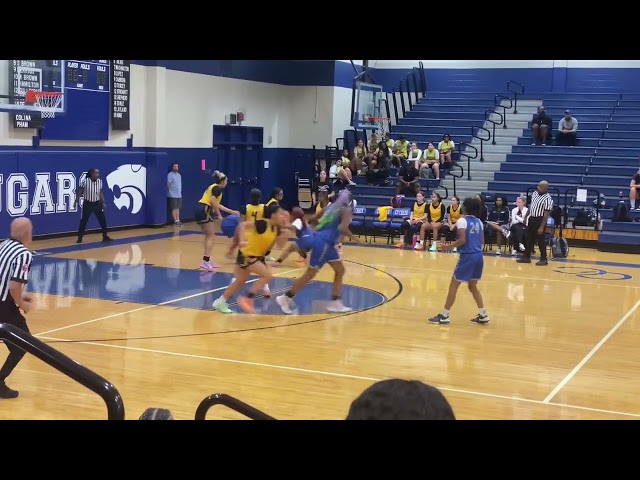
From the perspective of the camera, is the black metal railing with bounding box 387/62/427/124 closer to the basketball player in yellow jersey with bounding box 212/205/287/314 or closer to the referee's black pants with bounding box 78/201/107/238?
the referee's black pants with bounding box 78/201/107/238

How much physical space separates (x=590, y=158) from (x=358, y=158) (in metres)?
6.66

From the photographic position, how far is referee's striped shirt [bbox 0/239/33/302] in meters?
7.65

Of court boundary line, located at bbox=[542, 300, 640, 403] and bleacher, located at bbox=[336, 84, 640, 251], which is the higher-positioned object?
bleacher, located at bbox=[336, 84, 640, 251]

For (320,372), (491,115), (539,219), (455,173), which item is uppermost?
(491,115)

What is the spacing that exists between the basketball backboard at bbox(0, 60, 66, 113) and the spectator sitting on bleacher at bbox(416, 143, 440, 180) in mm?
10551

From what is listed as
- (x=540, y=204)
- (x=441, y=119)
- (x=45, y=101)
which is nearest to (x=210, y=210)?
(x=45, y=101)

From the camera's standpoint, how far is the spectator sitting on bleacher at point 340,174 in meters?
24.7

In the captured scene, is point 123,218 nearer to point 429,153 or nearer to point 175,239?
point 175,239

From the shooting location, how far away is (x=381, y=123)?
94.2 feet

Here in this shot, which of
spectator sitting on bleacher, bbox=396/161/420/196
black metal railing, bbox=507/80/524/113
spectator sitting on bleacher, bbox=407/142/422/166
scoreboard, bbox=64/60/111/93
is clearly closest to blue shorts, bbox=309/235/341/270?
scoreboard, bbox=64/60/111/93

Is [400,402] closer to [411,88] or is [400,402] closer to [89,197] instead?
[89,197]

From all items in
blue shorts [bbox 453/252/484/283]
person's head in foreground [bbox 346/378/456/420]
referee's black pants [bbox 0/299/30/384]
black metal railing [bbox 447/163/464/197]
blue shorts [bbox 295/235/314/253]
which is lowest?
referee's black pants [bbox 0/299/30/384]

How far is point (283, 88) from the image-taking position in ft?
93.5
